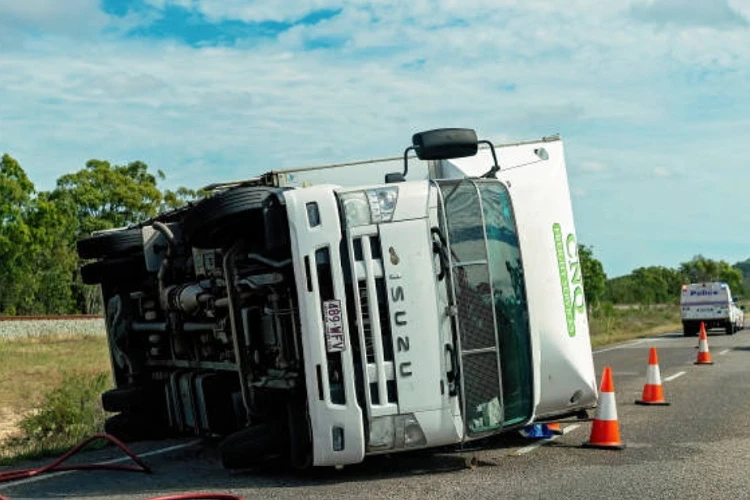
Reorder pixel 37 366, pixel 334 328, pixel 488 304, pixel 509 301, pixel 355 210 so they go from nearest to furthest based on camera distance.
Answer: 1. pixel 334 328
2. pixel 355 210
3. pixel 488 304
4. pixel 509 301
5. pixel 37 366

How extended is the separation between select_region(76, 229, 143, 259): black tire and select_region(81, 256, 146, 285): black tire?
4.4 inches

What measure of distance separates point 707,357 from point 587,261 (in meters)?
42.3

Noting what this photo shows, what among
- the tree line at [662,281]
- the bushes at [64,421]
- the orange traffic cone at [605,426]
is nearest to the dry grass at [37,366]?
the bushes at [64,421]

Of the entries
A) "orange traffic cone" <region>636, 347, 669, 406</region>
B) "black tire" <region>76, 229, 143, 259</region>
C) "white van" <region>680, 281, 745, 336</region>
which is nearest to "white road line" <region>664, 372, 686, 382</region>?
"orange traffic cone" <region>636, 347, 669, 406</region>

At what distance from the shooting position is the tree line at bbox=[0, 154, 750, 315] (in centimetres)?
5384

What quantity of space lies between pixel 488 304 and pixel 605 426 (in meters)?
2.22

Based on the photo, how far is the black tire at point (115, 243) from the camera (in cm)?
1005

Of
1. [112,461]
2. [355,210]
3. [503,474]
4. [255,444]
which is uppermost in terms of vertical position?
[355,210]

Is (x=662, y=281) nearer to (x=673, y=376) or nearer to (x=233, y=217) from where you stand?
(x=673, y=376)

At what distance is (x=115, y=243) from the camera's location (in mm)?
10094

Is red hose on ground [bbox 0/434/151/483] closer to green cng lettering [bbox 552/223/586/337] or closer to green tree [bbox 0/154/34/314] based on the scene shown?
green cng lettering [bbox 552/223/586/337]

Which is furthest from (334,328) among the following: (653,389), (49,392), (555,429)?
(49,392)

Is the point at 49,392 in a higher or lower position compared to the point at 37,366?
lower

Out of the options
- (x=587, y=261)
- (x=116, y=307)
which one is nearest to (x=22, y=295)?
(x=587, y=261)
